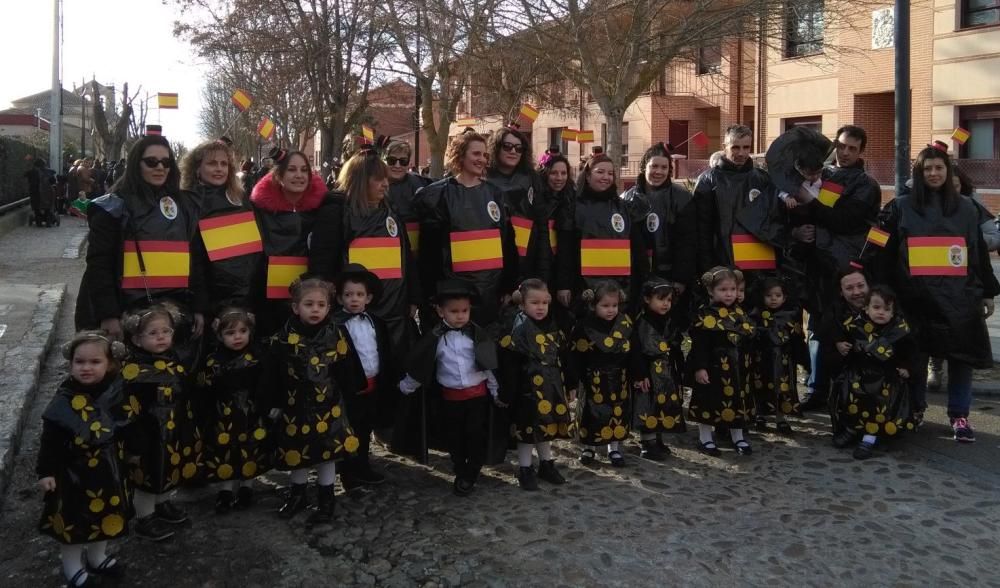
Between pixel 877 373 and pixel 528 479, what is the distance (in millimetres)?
2318

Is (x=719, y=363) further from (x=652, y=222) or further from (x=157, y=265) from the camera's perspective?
(x=157, y=265)

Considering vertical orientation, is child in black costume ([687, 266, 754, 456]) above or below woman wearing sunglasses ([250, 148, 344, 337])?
below

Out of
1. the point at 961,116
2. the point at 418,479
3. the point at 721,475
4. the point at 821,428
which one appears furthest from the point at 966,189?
the point at 961,116

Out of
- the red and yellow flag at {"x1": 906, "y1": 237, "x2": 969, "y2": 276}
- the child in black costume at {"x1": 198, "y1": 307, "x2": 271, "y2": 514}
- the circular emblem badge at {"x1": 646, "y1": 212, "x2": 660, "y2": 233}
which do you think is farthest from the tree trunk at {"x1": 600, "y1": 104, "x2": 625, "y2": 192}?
the child in black costume at {"x1": 198, "y1": 307, "x2": 271, "y2": 514}

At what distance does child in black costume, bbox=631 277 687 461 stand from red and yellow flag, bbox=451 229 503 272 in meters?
0.99

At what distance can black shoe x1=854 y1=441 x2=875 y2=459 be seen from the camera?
5.38 metres

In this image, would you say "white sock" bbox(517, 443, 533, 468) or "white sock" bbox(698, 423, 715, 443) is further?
"white sock" bbox(698, 423, 715, 443)

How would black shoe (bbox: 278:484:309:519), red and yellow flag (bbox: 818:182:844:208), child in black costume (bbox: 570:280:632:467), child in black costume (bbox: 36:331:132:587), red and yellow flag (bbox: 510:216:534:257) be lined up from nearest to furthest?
child in black costume (bbox: 36:331:132:587) < black shoe (bbox: 278:484:309:519) < child in black costume (bbox: 570:280:632:467) < red and yellow flag (bbox: 510:216:534:257) < red and yellow flag (bbox: 818:182:844:208)

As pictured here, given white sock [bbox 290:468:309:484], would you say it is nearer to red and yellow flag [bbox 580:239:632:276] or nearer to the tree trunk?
red and yellow flag [bbox 580:239:632:276]

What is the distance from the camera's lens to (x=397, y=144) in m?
6.35

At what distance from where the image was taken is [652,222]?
6.00 metres

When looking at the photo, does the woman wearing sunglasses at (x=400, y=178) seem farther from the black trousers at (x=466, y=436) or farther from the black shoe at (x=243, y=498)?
the black shoe at (x=243, y=498)

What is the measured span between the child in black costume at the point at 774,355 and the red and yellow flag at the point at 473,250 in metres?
1.82

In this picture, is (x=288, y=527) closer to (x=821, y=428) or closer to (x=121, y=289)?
(x=121, y=289)
